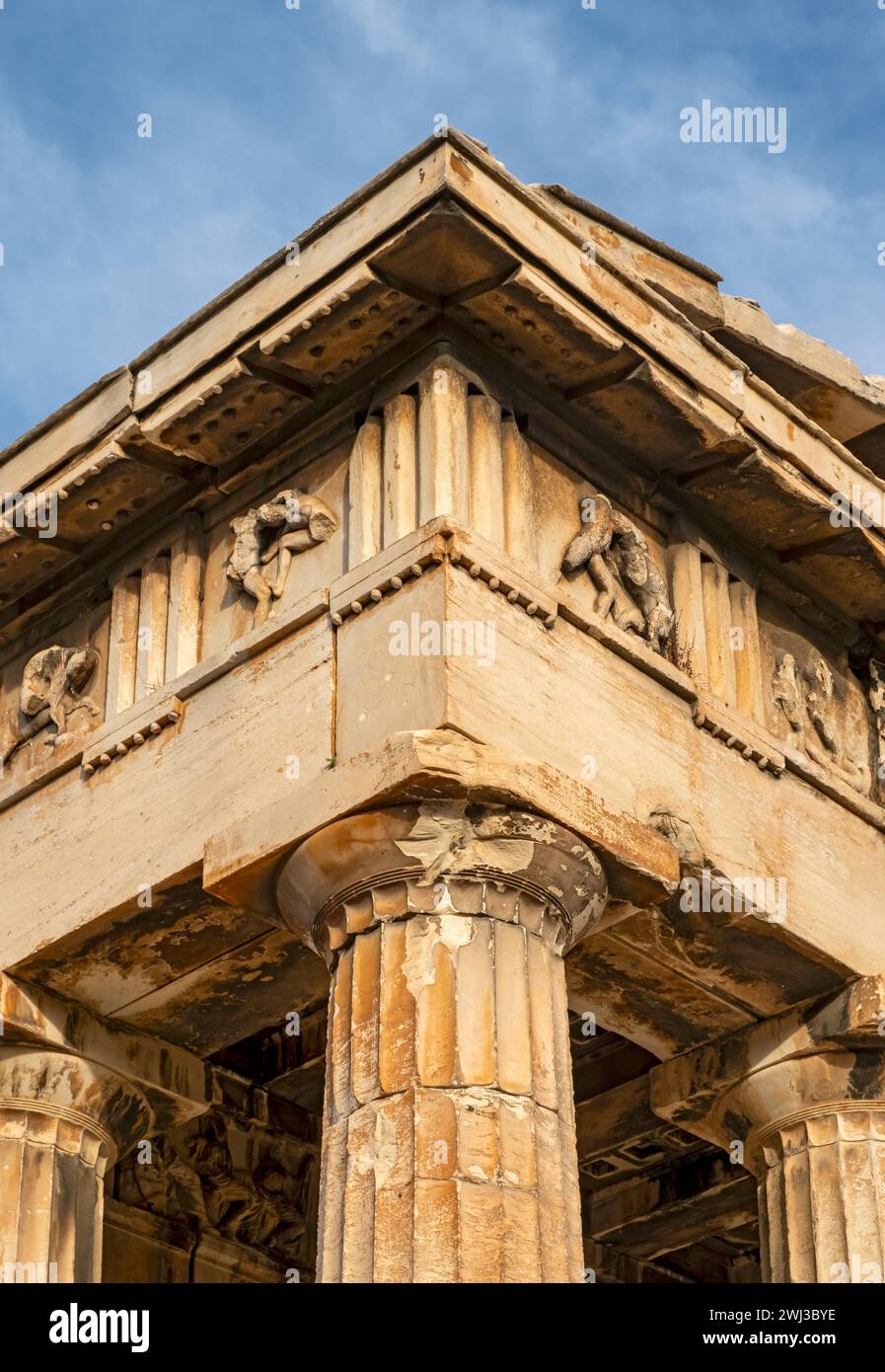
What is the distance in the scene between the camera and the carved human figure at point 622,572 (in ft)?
54.5

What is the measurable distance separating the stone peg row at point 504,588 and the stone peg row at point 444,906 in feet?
5.64

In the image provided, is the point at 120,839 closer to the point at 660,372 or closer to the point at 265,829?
the point at 265,829

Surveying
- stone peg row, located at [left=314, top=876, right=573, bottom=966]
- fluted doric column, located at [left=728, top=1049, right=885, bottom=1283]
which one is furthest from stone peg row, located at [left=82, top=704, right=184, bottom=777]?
fluted doric column, located at [left=728, top=1049, right=885, bottom=1283]

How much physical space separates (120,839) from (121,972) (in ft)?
2.77

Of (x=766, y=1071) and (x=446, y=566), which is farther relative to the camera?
(x=766, y=1071)

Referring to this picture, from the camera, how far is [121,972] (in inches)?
656

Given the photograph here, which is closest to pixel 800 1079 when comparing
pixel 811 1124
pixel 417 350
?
pixel 811 1124

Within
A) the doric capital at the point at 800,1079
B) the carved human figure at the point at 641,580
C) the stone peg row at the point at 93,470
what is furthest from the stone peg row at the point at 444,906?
the stone peg row at the point at 93,470

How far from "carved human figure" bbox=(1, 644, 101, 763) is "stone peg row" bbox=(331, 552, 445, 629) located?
2.47 metres

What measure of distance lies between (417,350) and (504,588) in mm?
1744

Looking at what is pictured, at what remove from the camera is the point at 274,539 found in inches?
661

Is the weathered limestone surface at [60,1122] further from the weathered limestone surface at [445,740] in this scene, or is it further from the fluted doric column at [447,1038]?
the fluted doric column at [447,1038]

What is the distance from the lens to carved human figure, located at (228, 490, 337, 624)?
648 inches
